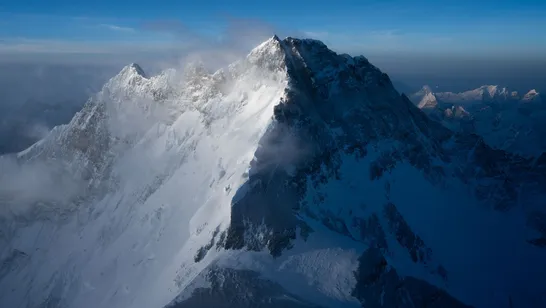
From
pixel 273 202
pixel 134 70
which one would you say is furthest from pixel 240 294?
pixel 134 70

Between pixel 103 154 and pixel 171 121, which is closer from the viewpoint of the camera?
pixel 171 121

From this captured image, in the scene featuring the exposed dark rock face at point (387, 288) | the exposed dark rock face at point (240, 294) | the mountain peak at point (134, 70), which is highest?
Answer: the mountain peak at point (134, 70)

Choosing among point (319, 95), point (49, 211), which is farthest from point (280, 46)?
point (49, 211)

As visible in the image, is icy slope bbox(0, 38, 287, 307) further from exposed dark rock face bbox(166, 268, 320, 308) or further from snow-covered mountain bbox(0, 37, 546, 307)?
exposed dark rock face bbox(166, 268, 320, 308)

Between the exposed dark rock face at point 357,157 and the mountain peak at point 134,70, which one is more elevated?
the mountain peak at point 134,70

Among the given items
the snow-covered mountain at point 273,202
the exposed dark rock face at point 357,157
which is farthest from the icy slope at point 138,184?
the exposed dark rock face at point 357,157

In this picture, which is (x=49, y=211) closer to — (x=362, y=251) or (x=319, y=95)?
(x=319, y=95)

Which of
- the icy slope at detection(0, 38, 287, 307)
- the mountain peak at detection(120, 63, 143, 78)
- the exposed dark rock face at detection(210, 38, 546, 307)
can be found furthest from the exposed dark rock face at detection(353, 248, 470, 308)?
the mountain peak at detection(120, 63, 143, 78)

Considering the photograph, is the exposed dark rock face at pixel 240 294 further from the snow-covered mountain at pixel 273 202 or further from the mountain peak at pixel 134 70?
the mountain peak at pixel 134 70

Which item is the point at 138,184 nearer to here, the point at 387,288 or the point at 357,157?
the point at 357,157
